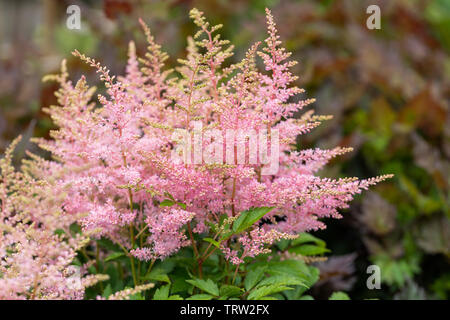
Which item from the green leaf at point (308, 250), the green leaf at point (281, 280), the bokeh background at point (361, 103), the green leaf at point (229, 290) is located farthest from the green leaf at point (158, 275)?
the bokeh background at point (361, 103)

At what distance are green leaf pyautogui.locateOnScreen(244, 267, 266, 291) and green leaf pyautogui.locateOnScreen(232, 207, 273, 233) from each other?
0.69ft

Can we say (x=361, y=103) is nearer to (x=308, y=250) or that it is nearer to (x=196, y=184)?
(x=308, y=250)

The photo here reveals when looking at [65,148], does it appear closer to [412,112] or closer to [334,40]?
[412,112]

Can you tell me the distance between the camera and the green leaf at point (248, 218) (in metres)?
1.41

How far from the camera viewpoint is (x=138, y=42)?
4137mm

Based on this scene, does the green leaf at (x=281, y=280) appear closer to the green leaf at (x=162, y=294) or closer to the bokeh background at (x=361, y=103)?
the green leaf at (x=162, y=294)

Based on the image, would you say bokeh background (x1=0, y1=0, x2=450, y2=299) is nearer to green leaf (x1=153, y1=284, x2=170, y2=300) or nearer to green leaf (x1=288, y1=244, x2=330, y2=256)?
green leaf (x1=288, y1=244, x2=330, y2=256)

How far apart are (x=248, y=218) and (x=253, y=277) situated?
0.23 meters

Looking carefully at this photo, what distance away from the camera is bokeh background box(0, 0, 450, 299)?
2906 mm

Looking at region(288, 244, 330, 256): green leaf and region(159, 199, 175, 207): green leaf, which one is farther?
region(288, 244, 330, 256): green leaf

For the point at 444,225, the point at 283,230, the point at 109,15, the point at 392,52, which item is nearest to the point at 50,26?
the point at 109,15

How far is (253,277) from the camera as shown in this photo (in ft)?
5.12

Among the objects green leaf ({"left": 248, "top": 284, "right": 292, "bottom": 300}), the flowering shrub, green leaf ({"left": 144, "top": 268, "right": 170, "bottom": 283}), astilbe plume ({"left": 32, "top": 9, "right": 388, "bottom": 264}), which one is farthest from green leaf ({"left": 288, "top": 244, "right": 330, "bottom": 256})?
green leaf ({"left": 144, "top": 268, "right": 170, "bottom": 283})

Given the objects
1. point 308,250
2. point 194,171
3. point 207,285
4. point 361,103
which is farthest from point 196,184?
point 361,103
